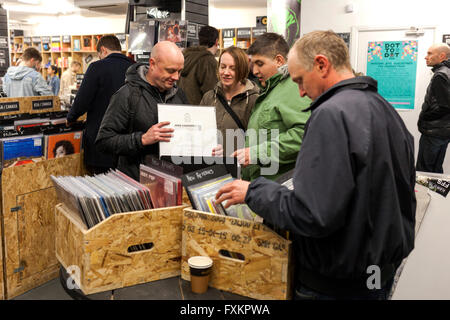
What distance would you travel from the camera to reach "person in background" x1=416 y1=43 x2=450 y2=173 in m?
4.95

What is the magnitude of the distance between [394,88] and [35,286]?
5.34 metres

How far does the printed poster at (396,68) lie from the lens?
614 cm

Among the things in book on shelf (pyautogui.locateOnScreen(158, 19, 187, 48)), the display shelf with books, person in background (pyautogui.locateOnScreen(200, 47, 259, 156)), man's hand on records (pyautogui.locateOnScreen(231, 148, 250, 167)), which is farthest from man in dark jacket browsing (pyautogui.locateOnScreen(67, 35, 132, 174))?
the display shelf with books

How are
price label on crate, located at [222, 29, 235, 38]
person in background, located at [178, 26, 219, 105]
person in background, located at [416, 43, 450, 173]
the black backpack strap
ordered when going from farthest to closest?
price label on crate, located at [222, 29, 235, 38] → person in background, located at [416, 43, 450, 173] → person in background, located at [178, 26, 219, 105] → the black backpack strap

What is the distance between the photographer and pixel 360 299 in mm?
1269

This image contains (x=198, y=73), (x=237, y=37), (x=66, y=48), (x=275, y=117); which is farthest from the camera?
(x=66, y=48)

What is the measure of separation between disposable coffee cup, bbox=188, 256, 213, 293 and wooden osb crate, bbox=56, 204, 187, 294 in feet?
0.56

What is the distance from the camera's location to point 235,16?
39.2ft

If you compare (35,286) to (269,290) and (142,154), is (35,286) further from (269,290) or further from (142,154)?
(269,290)

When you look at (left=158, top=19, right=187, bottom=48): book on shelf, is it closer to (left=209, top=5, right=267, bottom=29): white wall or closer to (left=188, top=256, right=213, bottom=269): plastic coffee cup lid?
(left=188, top=256, right=213, bottom=269): plastic coffee cup lid

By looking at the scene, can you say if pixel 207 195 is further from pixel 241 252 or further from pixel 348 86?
pixel 348 86

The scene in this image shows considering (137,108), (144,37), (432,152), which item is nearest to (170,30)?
(144,37)

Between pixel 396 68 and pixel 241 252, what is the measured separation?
5.67 m

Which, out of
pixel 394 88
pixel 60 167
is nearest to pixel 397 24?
pixel 394 88
